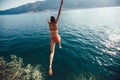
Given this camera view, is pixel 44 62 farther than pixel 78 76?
Yes

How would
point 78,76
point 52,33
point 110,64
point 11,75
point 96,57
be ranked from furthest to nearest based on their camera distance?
point 96,57
point 110,64
point 78,76
point 11,75
point 52,33

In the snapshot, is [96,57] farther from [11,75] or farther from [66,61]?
[11,75]

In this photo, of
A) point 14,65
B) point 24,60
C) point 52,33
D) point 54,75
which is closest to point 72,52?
point 54,75

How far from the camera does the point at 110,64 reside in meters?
18.5

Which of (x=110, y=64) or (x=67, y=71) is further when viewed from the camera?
(x=110, y=64)

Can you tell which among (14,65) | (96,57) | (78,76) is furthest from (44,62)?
(96,57)

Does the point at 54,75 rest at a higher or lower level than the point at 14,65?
lower

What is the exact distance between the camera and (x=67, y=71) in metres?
16.8

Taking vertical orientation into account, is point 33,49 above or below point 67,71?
above

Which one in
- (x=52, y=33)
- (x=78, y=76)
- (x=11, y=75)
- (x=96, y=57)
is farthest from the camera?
(x=96, y=57)

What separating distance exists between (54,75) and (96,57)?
29.1 feet

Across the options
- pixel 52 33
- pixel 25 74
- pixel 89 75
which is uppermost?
pixel 52 33

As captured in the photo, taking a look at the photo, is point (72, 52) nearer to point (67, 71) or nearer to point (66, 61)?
point (66, 61)

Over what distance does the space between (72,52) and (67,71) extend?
6.18 metres
